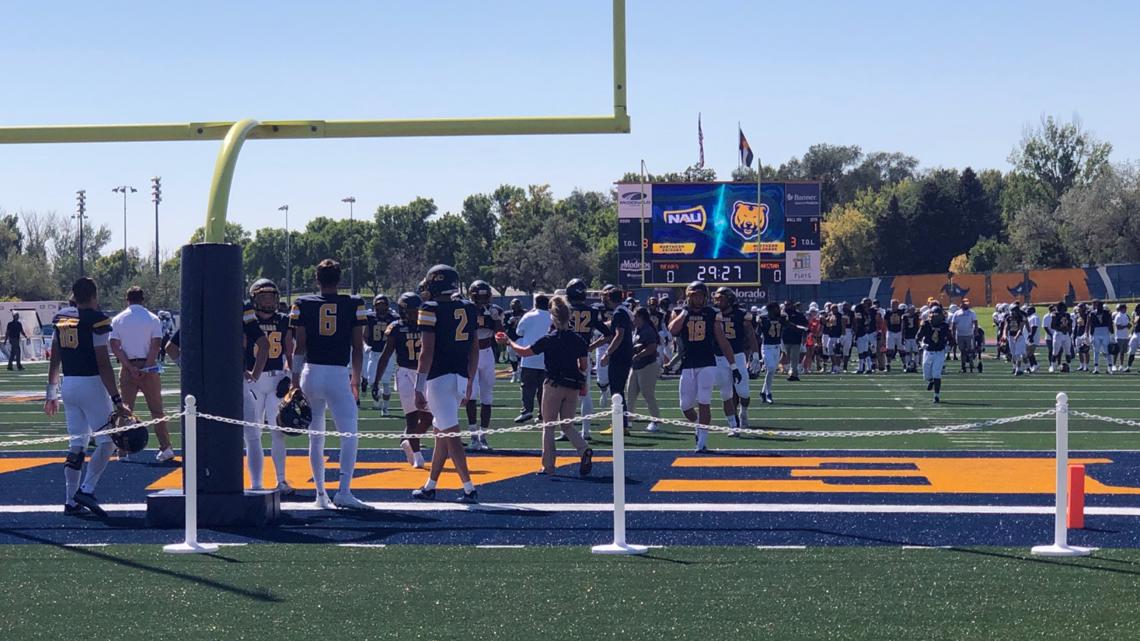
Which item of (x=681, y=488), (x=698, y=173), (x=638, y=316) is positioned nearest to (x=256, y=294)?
(x=681, y=488)

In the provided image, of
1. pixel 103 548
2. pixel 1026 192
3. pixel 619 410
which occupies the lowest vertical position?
pixel 103 548

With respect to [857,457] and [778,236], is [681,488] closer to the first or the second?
[857,457]

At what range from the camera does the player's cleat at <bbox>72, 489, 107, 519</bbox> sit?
1084 centimetres

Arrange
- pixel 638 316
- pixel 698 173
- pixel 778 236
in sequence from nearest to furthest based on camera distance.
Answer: pixel 638 316 < pixel 778 236 < pixel 698 173

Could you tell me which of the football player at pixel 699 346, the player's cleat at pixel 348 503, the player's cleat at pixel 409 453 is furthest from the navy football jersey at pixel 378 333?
the player's cleat at pixel 348 503

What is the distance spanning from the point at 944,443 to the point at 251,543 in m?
8.94

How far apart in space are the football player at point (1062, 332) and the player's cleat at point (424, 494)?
22022 millimetres

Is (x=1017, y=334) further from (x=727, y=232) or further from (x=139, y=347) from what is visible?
(x=139, y=347)

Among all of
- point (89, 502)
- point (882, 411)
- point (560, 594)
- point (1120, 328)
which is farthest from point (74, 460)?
point (1120, 328)

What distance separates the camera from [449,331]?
36.6ft

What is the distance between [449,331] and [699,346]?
4122mm

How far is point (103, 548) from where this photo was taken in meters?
9.38

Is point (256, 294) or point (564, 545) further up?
point (256, 294)

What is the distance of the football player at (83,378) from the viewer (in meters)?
10.7
